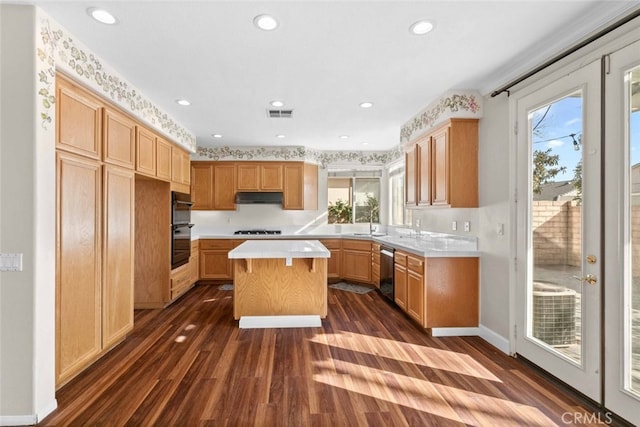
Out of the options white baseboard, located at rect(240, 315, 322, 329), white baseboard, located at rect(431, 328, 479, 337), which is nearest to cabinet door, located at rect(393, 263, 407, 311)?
white baseboard, located at rect(431, 328, 479, 337)

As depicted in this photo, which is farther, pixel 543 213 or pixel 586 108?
pixel 543 213

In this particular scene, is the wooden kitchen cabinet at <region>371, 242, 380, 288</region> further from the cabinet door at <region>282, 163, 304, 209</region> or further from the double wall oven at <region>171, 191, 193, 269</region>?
the double wall oven at <region>171, 191, 193, 269</region>

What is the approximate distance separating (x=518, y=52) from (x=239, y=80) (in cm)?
246

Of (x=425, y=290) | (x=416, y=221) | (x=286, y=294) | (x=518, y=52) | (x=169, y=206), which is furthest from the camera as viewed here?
(x=416, y=221)

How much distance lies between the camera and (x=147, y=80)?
9.86ft

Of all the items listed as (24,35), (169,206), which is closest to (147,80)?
(24,35)

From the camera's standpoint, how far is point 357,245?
18.4 feet

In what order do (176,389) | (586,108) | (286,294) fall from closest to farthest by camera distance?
(586,108)
(176,389)
(286,294)

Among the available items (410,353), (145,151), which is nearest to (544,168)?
(410,353)

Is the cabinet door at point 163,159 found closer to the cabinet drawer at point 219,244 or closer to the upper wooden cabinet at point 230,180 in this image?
the upper wooden cabinet at point 230,180

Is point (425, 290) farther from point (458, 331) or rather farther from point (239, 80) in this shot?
point (239, 80)

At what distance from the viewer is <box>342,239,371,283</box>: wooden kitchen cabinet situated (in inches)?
215

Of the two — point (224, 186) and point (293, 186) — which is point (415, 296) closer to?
point (293, 186)

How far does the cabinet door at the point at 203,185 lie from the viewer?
5.84 metres
